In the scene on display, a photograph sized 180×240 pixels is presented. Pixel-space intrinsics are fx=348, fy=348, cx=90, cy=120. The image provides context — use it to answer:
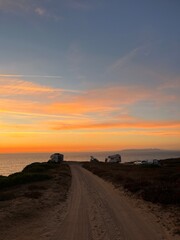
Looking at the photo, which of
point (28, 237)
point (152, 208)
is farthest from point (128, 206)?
point (28, 237)

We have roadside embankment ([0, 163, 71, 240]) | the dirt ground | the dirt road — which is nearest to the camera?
the dirt road

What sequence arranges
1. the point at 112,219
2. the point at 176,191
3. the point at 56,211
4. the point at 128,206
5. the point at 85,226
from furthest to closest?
the point at 176,191
the point at 128,206
the point at 56,211
the point at 112,219
the point at 85,226

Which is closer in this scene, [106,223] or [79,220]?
[106,223]

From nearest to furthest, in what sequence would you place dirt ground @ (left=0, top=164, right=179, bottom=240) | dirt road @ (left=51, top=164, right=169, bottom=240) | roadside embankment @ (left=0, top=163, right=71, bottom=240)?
1. dirt road @ (left=51, top=164, right=169, bottom=240)
2. dirt ground @ (left=0, top=164, right=179, bottom=240)
3. roadside embankment @ (left=0, top=163, right=71, bottom=240)

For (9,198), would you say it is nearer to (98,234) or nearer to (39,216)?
(39,216)

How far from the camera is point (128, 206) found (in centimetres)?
2169

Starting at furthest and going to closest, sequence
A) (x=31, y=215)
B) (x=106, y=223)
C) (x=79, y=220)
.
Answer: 1. (x=31, y=215)
2. (x=79, y=220)
3. (x=106, y=223)

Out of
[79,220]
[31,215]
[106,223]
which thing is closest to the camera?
[106,223]

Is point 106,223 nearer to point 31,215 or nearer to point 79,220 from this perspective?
point 79,220

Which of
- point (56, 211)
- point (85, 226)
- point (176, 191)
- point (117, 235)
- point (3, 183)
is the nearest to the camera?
point (117, 235)

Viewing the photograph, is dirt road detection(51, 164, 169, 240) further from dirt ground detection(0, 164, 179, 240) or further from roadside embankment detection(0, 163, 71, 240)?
roadside embankment detection(0, 163, 71, 240)

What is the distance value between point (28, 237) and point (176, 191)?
42.0 feet

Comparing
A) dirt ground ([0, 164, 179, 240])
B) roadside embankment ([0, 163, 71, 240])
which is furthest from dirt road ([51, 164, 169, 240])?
→ roadside embankment ([0, 163, 71, 240])

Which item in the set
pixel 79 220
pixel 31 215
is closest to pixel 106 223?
pixel 79 220
